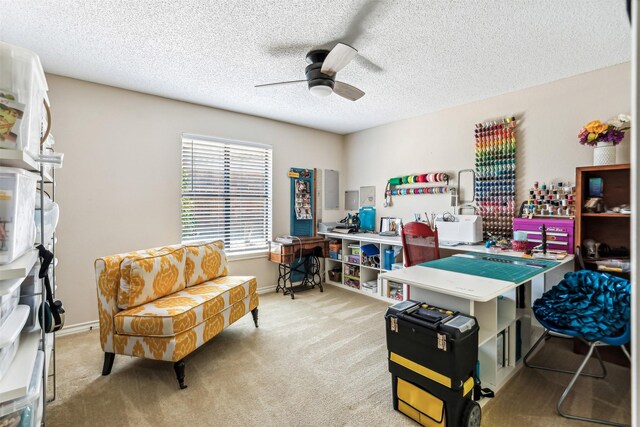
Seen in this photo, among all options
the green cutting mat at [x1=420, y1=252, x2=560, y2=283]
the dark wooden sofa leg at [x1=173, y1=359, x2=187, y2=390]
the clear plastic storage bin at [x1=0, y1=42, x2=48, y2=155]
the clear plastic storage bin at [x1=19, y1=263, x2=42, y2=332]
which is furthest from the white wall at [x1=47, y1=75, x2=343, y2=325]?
the green cutting mat at [x1=420, y1=252, x2=560, y2=283]

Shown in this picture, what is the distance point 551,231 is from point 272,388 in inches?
109

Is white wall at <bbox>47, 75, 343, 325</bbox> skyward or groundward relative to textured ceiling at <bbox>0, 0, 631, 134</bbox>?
groundward

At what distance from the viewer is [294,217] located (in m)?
4.49

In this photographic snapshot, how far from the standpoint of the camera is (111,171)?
120 inches

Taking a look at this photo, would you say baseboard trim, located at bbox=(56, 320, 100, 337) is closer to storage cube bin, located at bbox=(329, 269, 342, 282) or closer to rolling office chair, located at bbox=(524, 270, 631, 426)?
storage cube bin, located at bbox=(329, 269, 342, 282)

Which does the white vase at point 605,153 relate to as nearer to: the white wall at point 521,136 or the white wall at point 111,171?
the white wall at point 521,136

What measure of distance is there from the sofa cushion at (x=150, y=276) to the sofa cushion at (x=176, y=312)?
0.06 metres

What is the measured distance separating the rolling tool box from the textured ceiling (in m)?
1.89

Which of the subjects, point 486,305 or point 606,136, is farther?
point 606,136

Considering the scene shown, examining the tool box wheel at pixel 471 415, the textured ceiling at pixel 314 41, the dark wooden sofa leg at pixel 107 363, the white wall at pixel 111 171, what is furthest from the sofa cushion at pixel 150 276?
the tool box wheel at pixel 471 415

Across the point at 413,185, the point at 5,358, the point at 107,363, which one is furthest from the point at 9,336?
the point at 413,185

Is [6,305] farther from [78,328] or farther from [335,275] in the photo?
[335,275]

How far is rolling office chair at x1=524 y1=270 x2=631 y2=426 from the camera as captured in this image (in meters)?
1.70

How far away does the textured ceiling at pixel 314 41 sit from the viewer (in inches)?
72.0
